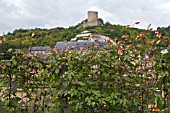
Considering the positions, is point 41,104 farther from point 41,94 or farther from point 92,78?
point 92,78

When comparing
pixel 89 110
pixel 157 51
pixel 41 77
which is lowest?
pixel 89 110

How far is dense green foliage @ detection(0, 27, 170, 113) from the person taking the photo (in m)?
2.17

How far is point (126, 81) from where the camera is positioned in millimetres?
2457

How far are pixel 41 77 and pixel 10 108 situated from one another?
405mm

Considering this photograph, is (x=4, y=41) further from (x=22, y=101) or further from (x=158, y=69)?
(x=158, y=69)

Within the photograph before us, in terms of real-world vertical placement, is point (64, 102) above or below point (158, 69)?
below

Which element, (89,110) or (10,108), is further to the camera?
(89,110)

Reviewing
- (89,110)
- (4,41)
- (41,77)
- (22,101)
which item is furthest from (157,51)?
(4,41)

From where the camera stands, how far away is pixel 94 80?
94.7 inches

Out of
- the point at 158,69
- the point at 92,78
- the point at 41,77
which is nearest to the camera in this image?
the point at 158,69

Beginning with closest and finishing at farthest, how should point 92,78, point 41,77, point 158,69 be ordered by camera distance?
1. point 158,69
2. point 41,77
3. point 92,78

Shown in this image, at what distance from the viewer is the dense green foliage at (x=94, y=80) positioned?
2.17 metres

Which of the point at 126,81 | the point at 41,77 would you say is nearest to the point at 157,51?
the point at 126,81

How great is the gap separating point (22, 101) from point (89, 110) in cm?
64
